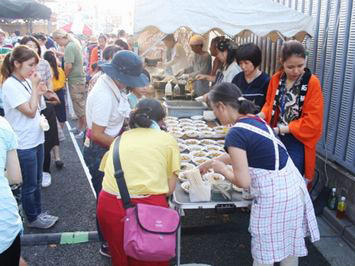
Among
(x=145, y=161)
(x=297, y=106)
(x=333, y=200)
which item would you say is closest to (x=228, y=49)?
(x=297, y=106)

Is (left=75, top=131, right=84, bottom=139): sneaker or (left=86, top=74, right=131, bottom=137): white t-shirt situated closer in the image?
(left=86, top=74, right=131, bottom=137): white t-shirt

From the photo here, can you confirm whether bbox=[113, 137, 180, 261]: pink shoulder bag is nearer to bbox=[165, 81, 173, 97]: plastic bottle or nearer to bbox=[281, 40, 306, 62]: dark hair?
bbox=[281, 40, 306, 62]: dark hair

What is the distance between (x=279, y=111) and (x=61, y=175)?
145 inches

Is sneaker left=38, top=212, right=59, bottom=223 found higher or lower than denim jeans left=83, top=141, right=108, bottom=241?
lower

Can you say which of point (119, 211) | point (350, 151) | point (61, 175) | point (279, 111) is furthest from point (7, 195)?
point (61, 175)

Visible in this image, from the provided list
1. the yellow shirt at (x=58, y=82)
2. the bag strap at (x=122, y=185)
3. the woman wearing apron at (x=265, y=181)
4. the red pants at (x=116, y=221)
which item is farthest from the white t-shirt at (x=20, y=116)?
the yellow shirt at (x=58, y=82)

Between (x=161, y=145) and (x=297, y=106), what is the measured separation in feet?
4.93

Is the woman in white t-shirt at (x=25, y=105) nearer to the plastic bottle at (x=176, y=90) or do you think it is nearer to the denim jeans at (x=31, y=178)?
the denim jeans at (x=31, y=178)

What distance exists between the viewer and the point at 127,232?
2195 mm

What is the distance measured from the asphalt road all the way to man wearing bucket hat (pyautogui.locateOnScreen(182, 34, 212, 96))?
2.49m

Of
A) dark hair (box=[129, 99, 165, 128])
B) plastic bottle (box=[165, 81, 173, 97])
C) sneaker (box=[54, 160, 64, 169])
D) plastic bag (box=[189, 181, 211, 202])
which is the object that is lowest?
sneaker (box=[54, 160, 64, 169])

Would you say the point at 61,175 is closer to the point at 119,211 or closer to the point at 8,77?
the point at 8,77

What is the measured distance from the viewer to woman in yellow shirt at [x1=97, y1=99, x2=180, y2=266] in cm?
225

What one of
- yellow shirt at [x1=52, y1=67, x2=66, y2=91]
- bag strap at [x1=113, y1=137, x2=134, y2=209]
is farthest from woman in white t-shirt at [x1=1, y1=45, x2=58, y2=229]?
yellow shirt at [x1=52, y1=67, x2=66, y2=91]
